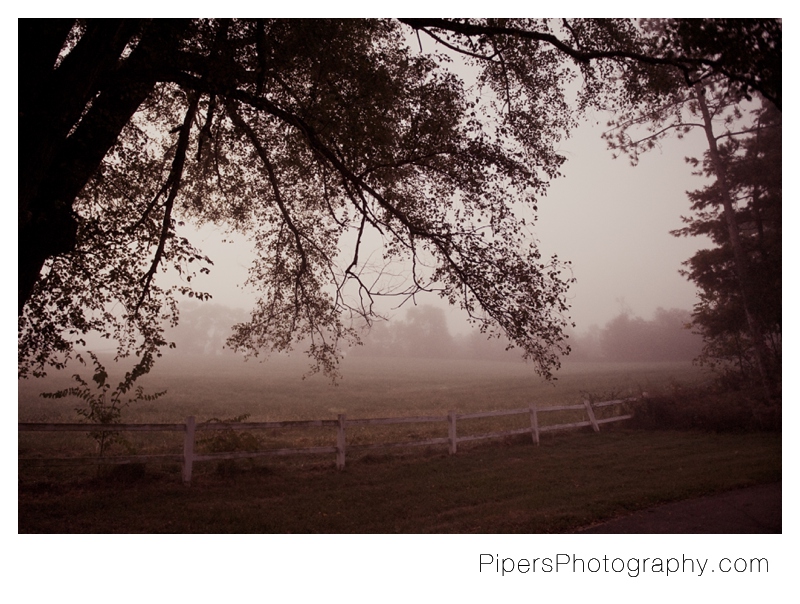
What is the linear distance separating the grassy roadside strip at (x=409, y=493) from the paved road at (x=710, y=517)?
26cm

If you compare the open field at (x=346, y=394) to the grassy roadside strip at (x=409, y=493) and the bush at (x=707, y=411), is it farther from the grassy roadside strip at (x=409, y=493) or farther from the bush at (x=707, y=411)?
the grassy roadside strip at (x=409, y=493)

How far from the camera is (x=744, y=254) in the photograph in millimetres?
11734

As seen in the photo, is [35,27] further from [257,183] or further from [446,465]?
[446,465]

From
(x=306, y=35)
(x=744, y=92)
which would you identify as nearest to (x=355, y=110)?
(x=306, y=35)

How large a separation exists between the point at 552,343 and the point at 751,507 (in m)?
3.63

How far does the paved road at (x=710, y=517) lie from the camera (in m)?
5.53

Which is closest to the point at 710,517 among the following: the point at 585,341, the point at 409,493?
the point at 409,493

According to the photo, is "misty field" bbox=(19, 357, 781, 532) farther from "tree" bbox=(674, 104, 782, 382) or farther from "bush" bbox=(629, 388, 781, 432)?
"tree" bbox=(674, 104, 782, 382)

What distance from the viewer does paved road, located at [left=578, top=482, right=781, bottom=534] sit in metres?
5.53

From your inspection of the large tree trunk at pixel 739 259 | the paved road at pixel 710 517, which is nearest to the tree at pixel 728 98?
the large tree trunk at pixel 739 259

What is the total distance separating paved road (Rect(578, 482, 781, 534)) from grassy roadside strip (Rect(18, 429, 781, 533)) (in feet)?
0.86

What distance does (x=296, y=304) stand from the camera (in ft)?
29.6

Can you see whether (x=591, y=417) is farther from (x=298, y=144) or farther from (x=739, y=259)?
(x=298, y=144)
